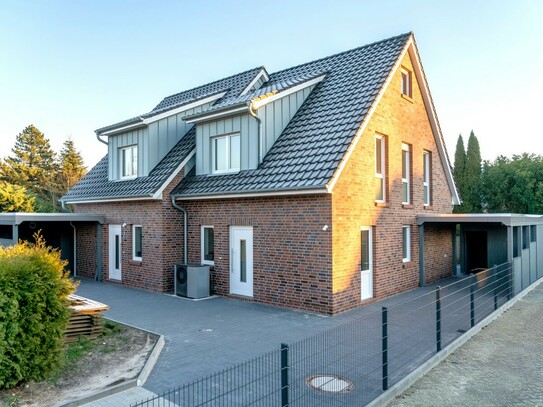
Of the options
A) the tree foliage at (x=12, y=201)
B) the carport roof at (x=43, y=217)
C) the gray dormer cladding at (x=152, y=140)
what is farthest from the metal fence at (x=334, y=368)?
the tree foliage at (x=12, y=201)

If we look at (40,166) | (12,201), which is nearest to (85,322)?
(12,201)

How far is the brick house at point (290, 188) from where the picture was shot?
33.3ft

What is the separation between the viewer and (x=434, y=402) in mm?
5469

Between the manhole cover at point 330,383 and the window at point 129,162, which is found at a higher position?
A: the window at point 129,162

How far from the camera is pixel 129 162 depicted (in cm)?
1481

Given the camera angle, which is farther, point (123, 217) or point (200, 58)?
point (200, 58)

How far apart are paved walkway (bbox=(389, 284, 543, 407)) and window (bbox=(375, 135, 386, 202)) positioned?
15.1 ft

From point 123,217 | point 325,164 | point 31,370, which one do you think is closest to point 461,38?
point 325,164

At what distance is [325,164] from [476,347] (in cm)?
508

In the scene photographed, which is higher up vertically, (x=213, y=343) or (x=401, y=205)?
(x=401, y=205)

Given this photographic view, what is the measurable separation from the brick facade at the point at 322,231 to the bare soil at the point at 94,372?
3.97 metres

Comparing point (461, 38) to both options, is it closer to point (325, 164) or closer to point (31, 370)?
point (325, 164)

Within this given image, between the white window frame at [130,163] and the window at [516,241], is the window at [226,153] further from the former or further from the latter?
the window at [516,241]

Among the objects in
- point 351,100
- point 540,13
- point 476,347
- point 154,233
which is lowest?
point 476,347
